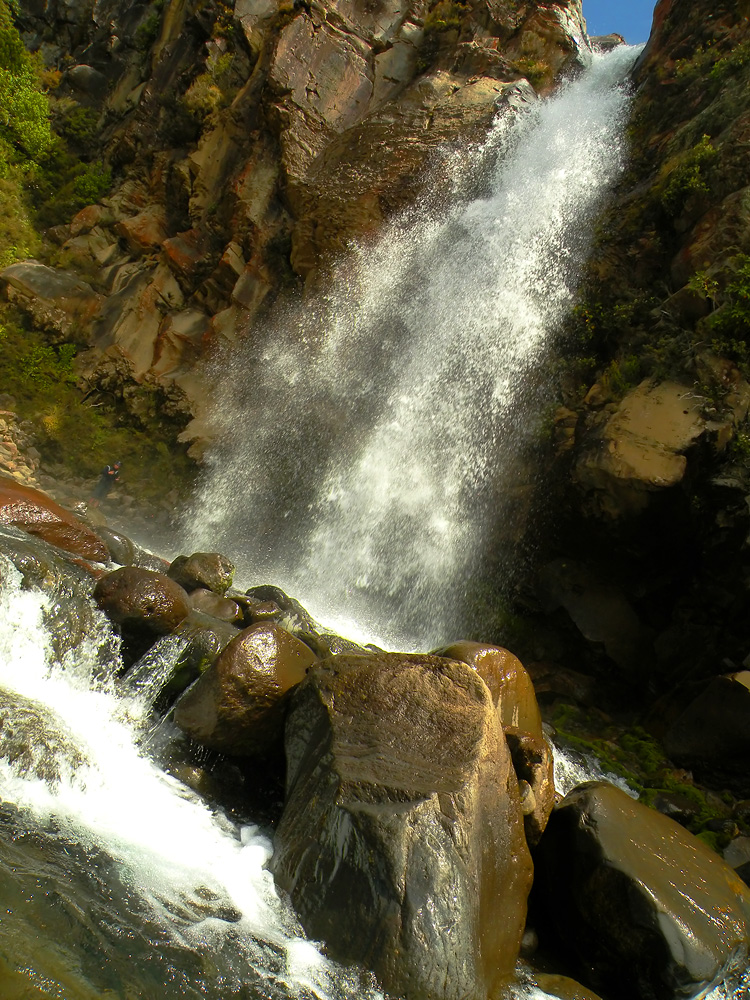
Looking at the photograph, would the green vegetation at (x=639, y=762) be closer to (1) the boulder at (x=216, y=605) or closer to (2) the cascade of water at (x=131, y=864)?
(1) the boulder at (x=216, y=605)

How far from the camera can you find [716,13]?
15.8 meters

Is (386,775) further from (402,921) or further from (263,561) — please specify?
(263,561)

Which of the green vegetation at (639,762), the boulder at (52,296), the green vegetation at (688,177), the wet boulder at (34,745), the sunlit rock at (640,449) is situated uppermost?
the green vegetation at (688,177)

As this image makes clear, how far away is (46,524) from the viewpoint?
9133 mm

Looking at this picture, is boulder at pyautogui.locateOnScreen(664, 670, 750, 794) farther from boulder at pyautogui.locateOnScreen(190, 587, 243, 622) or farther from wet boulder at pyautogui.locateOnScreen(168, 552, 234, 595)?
wet boulder at pyautogui.locateOnScreen(168, 552, 234, 595)

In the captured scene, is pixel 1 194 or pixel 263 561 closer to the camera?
pixel 263 561

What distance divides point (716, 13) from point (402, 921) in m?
20.4

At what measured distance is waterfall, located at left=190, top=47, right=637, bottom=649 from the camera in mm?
12320

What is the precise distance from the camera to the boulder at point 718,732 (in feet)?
26.0

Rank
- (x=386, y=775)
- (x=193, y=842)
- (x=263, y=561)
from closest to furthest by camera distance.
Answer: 1. (x=386, y=775)
2. (x=193, y=842)
3. (x=263, y=561)

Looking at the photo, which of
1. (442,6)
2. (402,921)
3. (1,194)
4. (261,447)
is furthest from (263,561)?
(442,6)

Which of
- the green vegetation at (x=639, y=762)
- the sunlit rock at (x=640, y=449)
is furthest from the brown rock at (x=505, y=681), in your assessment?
the sunlit rock at (x=640, y=449)

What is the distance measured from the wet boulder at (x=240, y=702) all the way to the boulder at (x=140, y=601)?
4.56 ft

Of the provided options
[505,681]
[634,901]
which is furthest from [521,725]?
[634,901]
